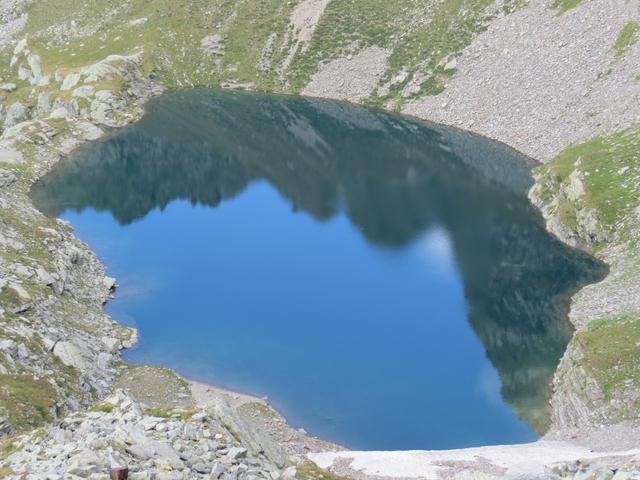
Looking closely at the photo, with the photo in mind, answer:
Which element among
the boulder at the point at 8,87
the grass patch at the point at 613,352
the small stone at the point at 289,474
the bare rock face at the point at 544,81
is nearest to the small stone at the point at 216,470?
the small stone at the point at 289,474

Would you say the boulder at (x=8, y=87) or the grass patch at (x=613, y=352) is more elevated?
the boulder at (x=8, y=87)

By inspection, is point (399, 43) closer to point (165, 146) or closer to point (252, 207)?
point (165, 146)

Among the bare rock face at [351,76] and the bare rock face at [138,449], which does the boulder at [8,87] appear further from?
the bare rock face at [138,449]

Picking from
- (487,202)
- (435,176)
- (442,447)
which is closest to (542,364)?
(442,447)

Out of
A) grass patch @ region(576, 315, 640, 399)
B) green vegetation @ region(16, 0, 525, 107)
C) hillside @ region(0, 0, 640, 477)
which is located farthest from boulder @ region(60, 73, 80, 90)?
grass patch @ region(576, 315, 640, 399)

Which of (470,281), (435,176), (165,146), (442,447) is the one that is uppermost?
(165,146)

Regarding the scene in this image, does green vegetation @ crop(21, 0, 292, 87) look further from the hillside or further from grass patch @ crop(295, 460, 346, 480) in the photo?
grass patch @ crop(295, 460, 346, 480)
